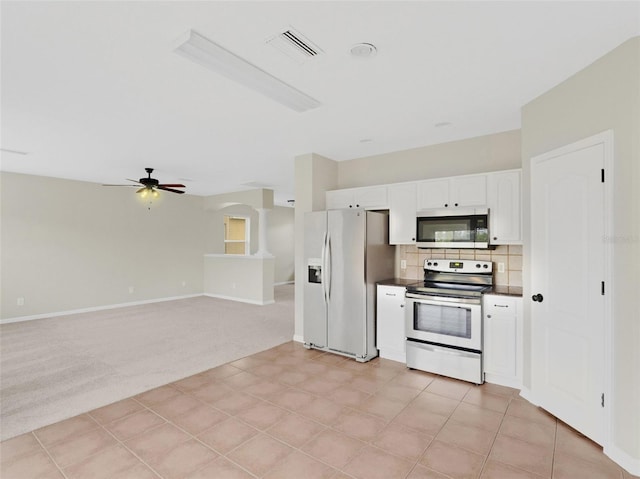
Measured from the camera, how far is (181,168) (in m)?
5.71

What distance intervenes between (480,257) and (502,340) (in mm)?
1002

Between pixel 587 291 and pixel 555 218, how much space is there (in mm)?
631

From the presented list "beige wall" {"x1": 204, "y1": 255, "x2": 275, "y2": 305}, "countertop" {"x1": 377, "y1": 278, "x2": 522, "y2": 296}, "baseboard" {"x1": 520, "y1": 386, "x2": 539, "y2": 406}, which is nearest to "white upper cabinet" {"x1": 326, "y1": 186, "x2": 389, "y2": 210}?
"countertop" {"x1": 377, "y1": 278, "x2": 522, "y2": 296}

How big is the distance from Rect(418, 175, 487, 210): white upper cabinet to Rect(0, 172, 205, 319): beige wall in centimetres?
660

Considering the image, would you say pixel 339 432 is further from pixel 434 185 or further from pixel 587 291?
pixel 434 185

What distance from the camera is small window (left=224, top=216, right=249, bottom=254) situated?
10219 mm

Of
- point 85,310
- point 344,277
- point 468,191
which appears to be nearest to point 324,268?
point 344,277

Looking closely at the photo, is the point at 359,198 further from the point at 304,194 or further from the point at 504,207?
the point at 504,207

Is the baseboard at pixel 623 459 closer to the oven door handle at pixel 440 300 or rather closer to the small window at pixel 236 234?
the oven door handle at pixel 440 300

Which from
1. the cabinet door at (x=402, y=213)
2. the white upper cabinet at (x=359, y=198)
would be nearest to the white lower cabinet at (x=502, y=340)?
the cabinet door at (x=402, y=213)

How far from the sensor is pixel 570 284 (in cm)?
260

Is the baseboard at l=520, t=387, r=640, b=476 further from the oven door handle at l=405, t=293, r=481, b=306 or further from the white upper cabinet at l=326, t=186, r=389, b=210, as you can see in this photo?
the white upper cabinet at l=326, t=186, r=389, b=210

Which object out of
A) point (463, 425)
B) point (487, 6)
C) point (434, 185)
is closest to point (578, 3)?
point (487, 6)

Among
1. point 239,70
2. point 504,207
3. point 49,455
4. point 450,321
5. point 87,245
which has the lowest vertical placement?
point 49,455
